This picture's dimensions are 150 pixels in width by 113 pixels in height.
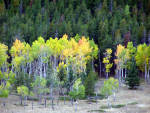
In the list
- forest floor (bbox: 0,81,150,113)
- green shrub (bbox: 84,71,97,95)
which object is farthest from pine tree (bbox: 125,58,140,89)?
green shrub (bbox: 84,71,97,95)

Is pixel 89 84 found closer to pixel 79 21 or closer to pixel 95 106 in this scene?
pixel 95 106

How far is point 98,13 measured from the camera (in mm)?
109562

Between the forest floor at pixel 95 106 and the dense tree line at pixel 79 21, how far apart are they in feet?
89.3

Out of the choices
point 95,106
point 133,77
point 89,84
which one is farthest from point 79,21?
point 95,106

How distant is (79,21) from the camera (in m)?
95.6

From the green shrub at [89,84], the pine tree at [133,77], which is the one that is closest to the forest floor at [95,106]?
the green shrub at [89,84]

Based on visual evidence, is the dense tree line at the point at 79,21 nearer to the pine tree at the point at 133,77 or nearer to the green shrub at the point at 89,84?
the pine tree at the point at 133,77

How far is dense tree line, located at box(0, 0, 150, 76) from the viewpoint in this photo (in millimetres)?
84281

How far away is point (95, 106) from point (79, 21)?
52590 mm

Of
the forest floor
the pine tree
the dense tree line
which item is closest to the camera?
the forest floor

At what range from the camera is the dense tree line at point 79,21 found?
84281 millimetres

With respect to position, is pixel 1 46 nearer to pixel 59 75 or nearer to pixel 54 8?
pixel 59 75

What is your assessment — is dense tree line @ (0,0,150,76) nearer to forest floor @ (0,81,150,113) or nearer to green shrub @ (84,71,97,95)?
green shrub @ (84,71,97,95)

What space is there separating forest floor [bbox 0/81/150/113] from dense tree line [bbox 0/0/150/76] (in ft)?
89.3
